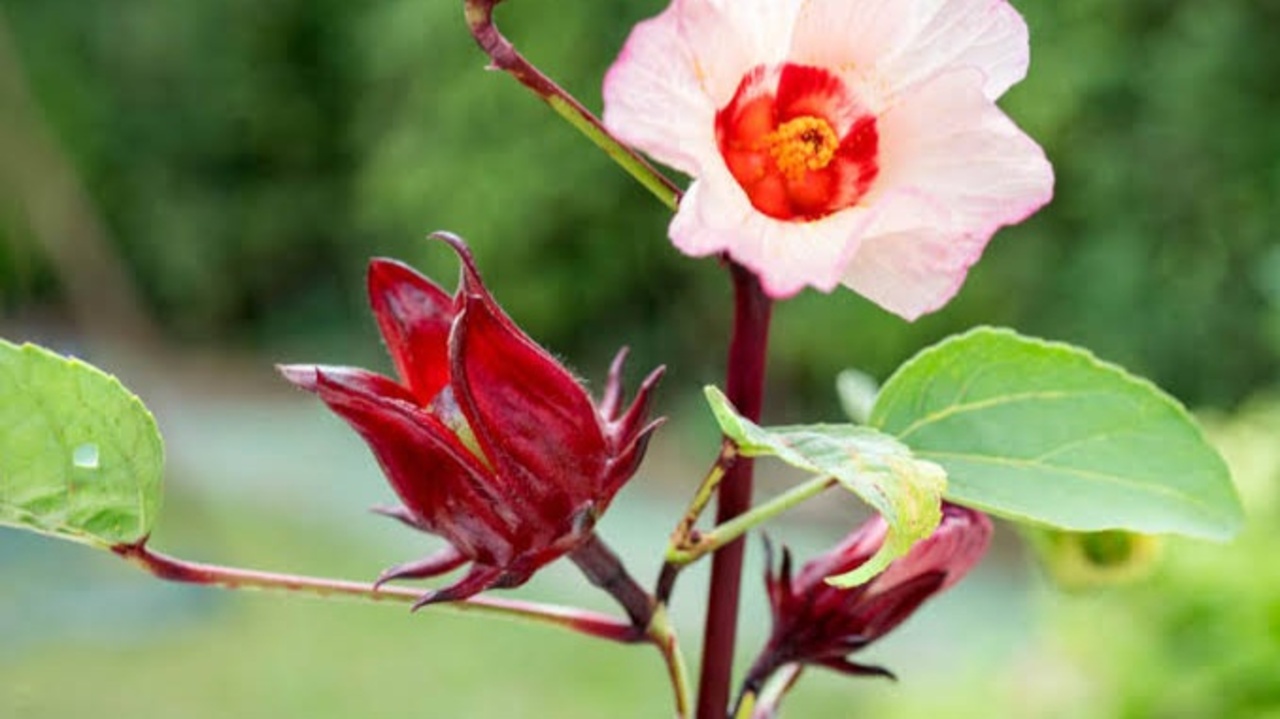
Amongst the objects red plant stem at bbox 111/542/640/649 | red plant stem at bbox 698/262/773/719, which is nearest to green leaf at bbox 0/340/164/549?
red plant stem at bbox 111/542/640/649

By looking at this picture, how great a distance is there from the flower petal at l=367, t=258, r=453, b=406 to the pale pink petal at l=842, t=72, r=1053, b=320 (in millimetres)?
78

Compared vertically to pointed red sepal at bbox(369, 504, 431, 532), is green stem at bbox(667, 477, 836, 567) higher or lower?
lower

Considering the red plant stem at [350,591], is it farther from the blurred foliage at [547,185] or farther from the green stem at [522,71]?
the blurred foliage at [547,185]

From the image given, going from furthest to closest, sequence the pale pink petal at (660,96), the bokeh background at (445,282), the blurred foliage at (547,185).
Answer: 1. the blurred foliage at (547,185)
2. the bokeh background at (445,282)
3. the pale pink petal at (660,96)

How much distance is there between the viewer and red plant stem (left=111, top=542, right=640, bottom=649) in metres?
0.35

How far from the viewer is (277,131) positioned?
7234mm

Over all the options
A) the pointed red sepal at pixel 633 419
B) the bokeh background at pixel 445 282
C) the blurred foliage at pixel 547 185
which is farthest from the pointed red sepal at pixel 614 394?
the blurred foliage at pixel 547 185

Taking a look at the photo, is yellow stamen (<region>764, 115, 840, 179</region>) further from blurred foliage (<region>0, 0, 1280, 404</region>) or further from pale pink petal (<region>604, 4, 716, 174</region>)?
blurred foliage (<region>0, 0, 1280, 404</region>)

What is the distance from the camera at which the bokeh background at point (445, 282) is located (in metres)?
3.90

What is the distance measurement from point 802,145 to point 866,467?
7cm

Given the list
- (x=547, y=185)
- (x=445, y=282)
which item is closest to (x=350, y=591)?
(x=445, y=282)

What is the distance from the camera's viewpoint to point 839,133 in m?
0.33

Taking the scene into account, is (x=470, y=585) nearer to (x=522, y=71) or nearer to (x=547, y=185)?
(x=522, y=71)

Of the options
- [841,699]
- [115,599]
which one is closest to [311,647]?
[115,599]
